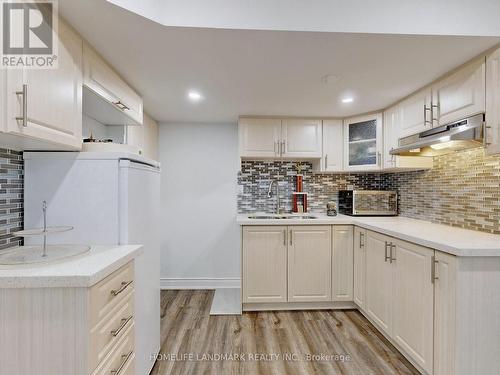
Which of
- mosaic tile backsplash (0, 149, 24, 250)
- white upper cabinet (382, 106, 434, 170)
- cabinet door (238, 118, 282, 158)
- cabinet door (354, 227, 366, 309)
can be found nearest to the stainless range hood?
white upper cabinet (382, 106, 434, 170)

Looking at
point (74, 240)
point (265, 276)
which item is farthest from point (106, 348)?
point (265, 276)

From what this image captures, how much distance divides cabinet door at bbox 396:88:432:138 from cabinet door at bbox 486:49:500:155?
0.46m

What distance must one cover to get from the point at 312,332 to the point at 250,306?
0.69 m

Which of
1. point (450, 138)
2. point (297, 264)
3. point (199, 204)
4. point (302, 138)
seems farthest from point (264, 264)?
point (450, 138)

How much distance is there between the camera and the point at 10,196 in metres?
1.36

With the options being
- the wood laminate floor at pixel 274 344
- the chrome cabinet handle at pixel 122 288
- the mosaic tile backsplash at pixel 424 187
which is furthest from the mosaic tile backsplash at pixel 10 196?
the mosaic tile backsplash at pixel 424 187

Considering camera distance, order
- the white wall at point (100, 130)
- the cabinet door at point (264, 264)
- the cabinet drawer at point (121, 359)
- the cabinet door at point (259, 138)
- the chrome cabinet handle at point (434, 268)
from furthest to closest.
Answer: the cabinet door at point (259, 138) < the cabinet door at point (264, 264) < the white wall at point (100, 130) < the chrome cabinet handle at point (434, 268) < the cabinet drawer at point (121, 359)

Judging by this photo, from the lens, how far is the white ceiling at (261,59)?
1.40 m

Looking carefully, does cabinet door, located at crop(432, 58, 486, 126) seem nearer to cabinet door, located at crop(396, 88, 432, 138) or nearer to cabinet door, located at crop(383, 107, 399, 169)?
cabinet door, located at crop(396, 88, 432, 138)

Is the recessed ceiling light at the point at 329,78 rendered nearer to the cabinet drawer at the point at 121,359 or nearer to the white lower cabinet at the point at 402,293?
the white lower cabinet at the point at 402,293

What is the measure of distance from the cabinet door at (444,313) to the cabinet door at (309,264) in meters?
1.17

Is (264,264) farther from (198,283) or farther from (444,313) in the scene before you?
(444,313)

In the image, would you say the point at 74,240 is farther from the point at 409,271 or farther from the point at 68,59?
the point at 409,271

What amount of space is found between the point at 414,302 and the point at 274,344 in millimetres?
1096
